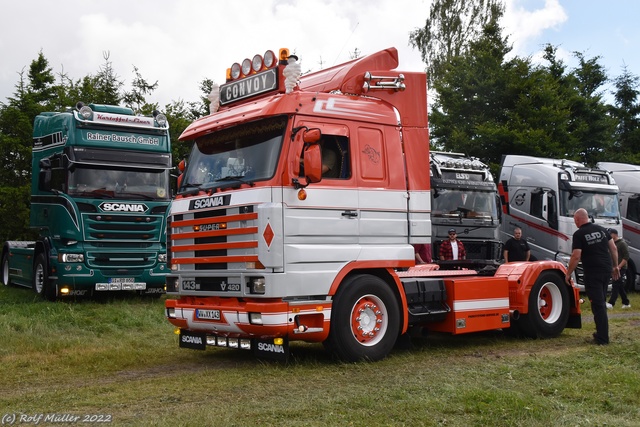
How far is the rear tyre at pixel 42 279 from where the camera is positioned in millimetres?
15031

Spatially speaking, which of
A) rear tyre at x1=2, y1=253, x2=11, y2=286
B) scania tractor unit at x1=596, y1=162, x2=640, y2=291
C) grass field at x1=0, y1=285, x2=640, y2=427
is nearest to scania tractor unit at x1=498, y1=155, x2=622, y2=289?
scania tractor unit at x1=596, y1=162, x2=640, y2=291

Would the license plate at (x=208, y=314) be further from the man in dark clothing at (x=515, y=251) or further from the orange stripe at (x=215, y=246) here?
the man in dark clothing at (x=515, y=251)

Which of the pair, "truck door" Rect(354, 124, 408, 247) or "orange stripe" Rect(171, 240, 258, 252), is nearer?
"orange stripe" Rect(171, 240, 258, 252)

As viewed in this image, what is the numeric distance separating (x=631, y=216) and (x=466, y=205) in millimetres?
7011

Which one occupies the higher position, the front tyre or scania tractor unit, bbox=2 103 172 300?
scania tractor unit, bbox=2 103 172 300

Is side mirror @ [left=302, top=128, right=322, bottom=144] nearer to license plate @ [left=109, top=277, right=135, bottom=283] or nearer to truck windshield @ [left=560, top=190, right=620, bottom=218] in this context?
license plate @ [left=109, top=277, right=135, bottom=283]

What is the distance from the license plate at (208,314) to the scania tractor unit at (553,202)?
12.1 meters

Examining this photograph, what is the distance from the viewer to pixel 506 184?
20.5m

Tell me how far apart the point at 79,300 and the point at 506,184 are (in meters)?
11.6

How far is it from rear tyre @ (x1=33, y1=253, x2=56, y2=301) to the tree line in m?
Result: 7.06

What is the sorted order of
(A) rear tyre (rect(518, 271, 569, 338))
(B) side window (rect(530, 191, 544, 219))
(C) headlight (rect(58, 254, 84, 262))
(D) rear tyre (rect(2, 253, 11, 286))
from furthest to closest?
(D) rear tyre (rect(2, 253, 11, 286)) < (B) side window (rect(530, 191, 544, 219)) < (C) headlight (rect(58, 254, 84, 262)) < (A) rear tyre (rect(518, 271, 569, 338))

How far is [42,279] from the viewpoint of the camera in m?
15.8

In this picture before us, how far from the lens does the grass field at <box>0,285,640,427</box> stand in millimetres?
6023

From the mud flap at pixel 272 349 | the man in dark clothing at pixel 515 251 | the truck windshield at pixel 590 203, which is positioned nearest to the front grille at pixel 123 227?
the mud flap at pixel 272 349
